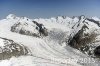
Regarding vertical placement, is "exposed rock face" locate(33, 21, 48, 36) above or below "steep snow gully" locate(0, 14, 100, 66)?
above

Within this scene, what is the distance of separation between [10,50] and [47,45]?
17386mm

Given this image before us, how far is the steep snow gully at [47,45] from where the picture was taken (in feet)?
166


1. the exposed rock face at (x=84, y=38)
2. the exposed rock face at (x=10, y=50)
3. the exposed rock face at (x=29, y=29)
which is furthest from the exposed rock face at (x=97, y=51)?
the exposed rock face at (x=29, y=29)

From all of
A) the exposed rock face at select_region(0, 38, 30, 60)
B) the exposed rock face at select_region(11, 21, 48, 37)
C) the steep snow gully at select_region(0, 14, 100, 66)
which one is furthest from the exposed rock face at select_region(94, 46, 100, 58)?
the exposed rock face at select_region(11, 21, 48, 37)

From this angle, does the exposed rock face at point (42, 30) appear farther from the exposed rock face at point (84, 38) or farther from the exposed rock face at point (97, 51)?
the exposed rock face at point (97, 51)

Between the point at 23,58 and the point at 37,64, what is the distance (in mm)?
6169

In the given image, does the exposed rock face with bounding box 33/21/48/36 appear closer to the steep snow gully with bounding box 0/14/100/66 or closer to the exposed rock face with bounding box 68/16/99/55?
the steep snow gully with bounding box 0/14/100/66

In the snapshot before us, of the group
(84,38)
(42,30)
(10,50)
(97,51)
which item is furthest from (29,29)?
(97,51)

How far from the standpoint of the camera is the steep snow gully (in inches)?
1988

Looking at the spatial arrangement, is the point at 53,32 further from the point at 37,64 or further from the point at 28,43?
the point at 37,64

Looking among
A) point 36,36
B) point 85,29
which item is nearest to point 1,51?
point 36,36

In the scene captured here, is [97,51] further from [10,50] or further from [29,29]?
[29,29]

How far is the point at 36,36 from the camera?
77.3 metres

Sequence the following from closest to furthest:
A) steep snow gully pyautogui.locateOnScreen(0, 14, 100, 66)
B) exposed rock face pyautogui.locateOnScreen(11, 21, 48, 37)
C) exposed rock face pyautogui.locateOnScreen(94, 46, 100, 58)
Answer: steep snow gully pyautogui.locateOnScreen(0, 14, 100, 66) → exposed rock face pyautogui.locateOnScreen(94, 46, 100, 58) → exposed rock face pyautogui.locateOnScreen(11, 21, 48, 37)
